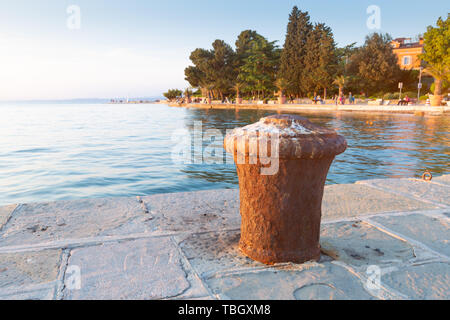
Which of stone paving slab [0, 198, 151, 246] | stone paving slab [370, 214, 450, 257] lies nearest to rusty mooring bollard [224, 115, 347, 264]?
A: stone paving slab [370, 214, 450, 257]

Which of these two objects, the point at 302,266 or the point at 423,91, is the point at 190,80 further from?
the point at 302,266

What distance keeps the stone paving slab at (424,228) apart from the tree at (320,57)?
4338cm

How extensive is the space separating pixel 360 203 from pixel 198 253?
83.7 inches

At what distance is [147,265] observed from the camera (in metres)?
2.25

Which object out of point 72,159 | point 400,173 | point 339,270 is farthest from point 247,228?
point 72,159

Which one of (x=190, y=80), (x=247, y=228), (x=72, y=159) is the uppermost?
(x=190, y=80)

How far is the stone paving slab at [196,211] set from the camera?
10.0 ft

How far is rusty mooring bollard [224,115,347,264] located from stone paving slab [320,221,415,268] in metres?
0.23

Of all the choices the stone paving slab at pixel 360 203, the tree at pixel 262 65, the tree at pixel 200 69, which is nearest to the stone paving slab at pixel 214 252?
the stone paving slab at pixel 360 203

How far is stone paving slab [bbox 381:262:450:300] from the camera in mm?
1926

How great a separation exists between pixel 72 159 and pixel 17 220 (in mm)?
8720

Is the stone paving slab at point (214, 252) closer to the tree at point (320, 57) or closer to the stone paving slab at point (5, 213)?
the stone paving slab at point (5, 213)

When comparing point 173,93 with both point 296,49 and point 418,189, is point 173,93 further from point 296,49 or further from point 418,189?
point 418,189

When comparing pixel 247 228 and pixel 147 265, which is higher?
pixel 247 228
